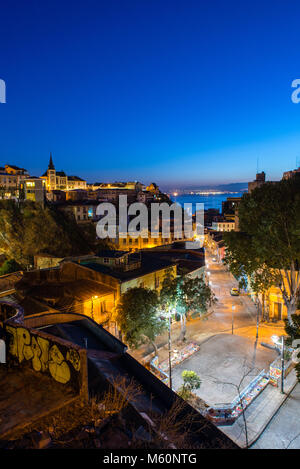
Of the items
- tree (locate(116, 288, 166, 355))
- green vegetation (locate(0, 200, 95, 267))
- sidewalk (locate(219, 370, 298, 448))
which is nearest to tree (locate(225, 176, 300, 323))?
sidewalk (locate(219, 370, 298, 448))

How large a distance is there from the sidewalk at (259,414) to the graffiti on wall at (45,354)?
899 centimetres

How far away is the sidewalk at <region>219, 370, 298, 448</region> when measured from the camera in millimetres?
11368

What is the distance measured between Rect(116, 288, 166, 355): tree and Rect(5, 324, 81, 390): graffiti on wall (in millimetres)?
9532

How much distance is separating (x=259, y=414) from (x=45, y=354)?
11369 mm

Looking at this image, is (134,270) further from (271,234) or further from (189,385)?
(271,234)

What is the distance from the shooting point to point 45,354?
6.99m

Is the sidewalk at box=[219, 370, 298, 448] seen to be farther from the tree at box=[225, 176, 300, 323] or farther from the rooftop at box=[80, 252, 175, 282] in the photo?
the rooftop at box=[80, 252, 175, 282]

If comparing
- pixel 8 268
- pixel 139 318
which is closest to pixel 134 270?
pixel 139 318

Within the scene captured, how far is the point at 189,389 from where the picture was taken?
42.9ft

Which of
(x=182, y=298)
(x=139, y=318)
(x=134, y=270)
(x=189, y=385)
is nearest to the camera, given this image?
(x=189, y=385)

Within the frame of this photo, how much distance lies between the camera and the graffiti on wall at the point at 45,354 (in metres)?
6.41

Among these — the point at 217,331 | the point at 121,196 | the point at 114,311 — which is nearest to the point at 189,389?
the point at 114,311
